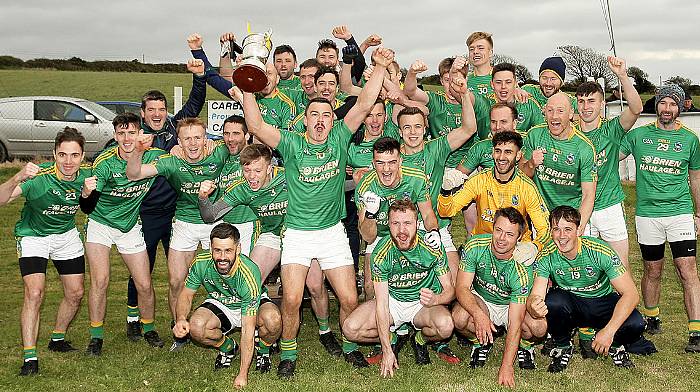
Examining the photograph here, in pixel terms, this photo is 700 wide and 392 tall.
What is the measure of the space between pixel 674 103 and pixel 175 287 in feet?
18.5

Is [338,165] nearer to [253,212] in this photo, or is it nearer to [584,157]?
[253,212]

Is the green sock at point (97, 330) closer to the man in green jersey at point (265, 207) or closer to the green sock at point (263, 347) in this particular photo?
the man in green jersey at point (265, 207)

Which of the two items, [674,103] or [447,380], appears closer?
[447,380]

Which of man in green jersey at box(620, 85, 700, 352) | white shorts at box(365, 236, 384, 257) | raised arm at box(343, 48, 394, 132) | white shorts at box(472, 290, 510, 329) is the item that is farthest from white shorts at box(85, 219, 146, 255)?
man in green jersey at box(620, 85, 700, 352)

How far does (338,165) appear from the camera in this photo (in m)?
7.65

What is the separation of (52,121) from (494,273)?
16102mm

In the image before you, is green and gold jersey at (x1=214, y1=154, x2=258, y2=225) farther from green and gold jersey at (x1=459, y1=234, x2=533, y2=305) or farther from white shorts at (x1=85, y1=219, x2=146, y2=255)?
green and gold jersey at (x1=459, y1=234, x2=533, y2=305)

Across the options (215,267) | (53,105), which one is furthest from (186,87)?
(215,267)

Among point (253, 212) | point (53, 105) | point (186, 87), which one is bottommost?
point (253, 212)

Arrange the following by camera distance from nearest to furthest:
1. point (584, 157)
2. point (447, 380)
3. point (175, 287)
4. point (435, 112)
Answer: point (447, 380) → point (584, 157) → point (175, 287) → point (435, 112)

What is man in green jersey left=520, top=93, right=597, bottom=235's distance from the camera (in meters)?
7.93

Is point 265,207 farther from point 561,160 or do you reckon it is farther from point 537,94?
point 537,94

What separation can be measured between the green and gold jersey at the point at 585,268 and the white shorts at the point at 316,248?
1.87 meters

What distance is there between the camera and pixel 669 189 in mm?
8500
